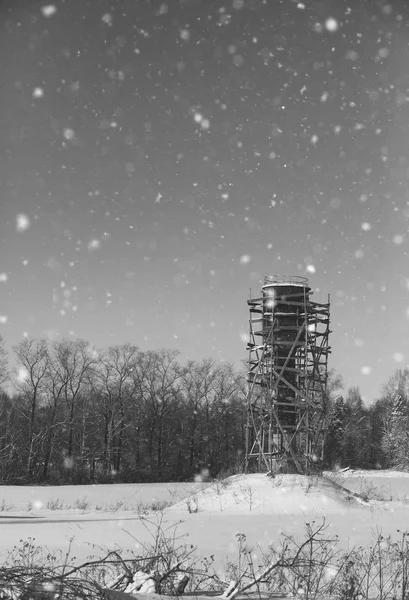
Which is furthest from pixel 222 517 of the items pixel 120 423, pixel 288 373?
pixel 120 423

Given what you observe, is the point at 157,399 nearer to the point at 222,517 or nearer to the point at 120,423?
the point at 120,423

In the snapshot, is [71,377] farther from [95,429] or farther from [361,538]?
[361,538]

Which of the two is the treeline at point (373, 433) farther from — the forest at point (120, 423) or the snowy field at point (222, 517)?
the snowy field at point (222, 517)

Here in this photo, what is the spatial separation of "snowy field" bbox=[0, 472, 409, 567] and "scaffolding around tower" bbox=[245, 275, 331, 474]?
4.07 meters

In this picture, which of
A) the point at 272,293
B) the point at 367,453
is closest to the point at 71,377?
the point at 272,293

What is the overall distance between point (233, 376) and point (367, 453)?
93.0 feet

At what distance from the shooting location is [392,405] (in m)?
75.5

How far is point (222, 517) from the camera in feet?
55.0

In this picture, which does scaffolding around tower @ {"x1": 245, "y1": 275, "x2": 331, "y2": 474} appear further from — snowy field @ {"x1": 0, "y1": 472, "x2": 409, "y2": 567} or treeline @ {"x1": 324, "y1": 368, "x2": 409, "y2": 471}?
treeline @ {"x1": 324, "y1": 368, "x2": 409, "y2": 471}

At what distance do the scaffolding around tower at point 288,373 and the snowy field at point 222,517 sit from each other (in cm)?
407

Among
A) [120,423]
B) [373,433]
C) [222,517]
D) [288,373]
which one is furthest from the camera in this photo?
[373,433]

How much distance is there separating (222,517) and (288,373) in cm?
1210

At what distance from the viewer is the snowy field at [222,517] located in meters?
11.0

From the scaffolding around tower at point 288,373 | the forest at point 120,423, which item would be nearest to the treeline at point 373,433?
the forest at point 120,423
